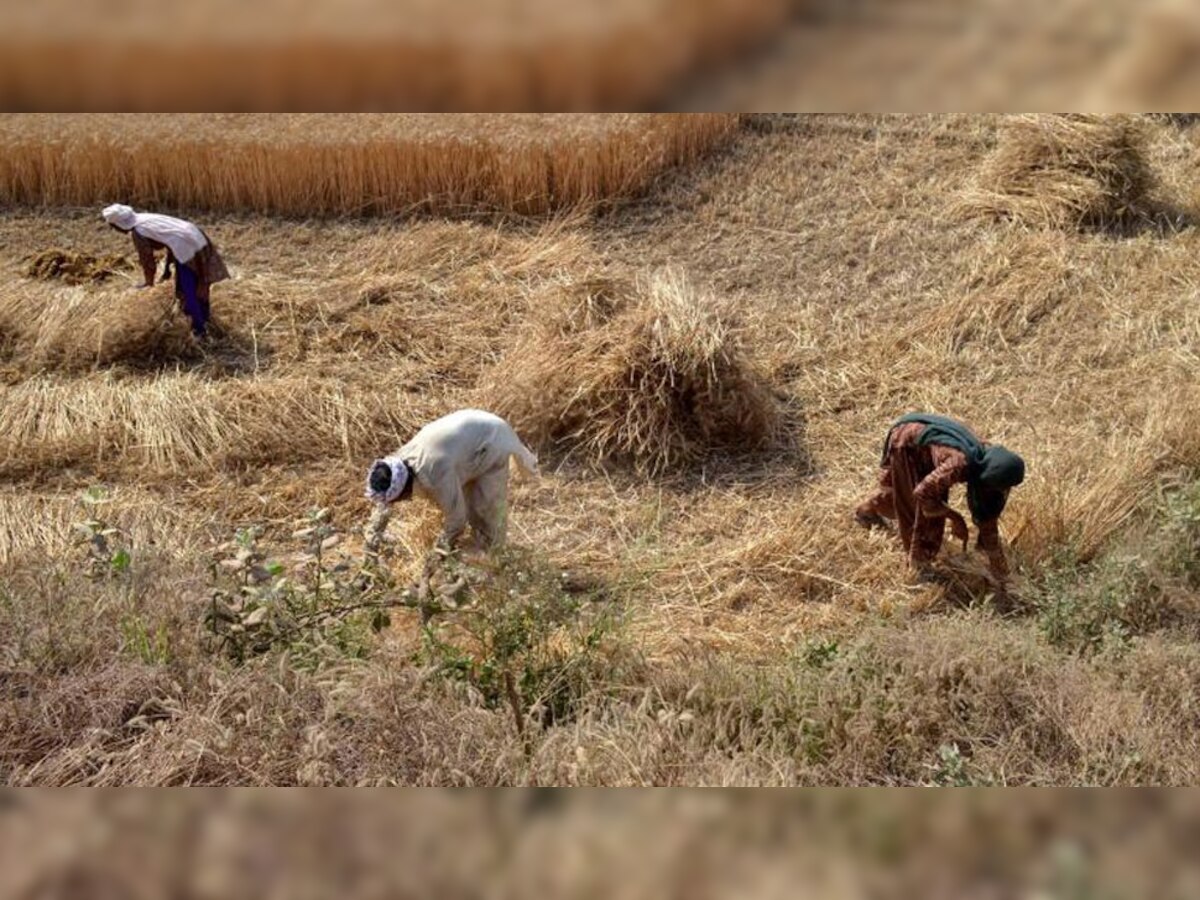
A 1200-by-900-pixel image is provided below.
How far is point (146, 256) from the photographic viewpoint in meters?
8.21

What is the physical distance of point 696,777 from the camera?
254cm

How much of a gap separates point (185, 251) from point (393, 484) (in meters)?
3.40

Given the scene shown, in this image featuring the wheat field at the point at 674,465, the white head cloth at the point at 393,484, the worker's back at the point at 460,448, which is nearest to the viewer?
the wheat field at the point at 674,465

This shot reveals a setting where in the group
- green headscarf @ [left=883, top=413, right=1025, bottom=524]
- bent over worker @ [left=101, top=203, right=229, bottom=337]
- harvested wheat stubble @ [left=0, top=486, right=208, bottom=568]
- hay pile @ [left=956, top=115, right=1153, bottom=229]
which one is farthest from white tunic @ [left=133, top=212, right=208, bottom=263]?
hay pile @ [left=956, top=115, right=1153, bottom=229]

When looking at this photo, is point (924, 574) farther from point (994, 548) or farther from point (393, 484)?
point (393, 484)

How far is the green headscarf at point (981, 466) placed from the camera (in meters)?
5.03

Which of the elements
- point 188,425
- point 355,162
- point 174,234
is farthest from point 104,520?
point 355,162

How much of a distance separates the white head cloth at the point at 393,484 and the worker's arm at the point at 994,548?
2.40m

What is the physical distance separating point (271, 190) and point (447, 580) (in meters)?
7.05

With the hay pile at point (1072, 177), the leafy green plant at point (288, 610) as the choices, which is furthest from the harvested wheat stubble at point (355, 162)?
the leafy green plant at point (288, 610)

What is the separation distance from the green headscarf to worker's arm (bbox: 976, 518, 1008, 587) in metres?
0.04
